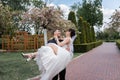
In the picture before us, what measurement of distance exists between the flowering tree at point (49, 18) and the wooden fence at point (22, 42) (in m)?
1.93

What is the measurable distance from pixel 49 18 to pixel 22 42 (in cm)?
471

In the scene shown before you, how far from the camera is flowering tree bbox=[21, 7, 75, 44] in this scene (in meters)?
30.1

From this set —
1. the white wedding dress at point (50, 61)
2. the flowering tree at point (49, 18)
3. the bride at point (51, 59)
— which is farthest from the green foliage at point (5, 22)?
the flowering tree at point (49, 18)

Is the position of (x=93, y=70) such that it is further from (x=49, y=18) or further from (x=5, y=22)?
(x=49, y=18)

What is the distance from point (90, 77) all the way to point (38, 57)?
438 cm

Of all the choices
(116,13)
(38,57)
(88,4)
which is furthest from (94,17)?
(38,57)

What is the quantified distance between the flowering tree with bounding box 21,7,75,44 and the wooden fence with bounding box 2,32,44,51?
A: 1.93 metres

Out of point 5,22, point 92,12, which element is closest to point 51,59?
point 5,22

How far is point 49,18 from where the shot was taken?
3050 cm

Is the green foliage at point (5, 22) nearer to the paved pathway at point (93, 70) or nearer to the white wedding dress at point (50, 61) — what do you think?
the paved pathway at point (93, 70)

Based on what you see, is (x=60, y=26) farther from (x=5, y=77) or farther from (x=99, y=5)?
(x=99, y=5)

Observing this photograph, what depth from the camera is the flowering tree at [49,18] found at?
98.6 ft

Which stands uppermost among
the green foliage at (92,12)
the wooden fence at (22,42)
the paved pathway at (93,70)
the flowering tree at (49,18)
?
the green foliage at (92,12)

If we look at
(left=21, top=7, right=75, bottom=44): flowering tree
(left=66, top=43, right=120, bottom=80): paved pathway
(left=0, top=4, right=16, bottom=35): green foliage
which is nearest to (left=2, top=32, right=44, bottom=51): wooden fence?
(left=21, top=7, right=75, bottom=44): flowering tree
